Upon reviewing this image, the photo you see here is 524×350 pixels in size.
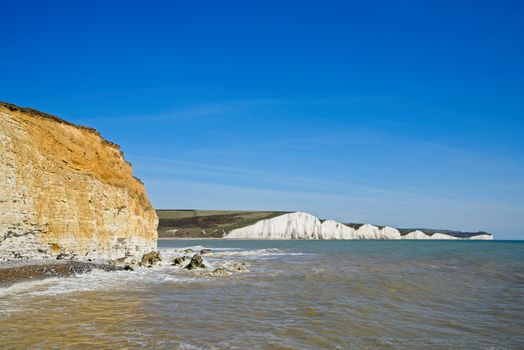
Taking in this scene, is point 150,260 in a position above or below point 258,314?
above

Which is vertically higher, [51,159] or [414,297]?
[51,159]

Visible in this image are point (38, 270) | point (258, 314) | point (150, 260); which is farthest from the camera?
point (150, 260)

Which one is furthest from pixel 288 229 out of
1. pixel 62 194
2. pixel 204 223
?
pixel 62 194

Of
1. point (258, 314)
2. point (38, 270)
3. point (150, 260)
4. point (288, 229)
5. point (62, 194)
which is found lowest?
point (258, 314)

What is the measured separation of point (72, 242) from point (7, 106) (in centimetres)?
737

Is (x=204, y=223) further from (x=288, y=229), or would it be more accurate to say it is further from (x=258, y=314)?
(x=258, y=314)

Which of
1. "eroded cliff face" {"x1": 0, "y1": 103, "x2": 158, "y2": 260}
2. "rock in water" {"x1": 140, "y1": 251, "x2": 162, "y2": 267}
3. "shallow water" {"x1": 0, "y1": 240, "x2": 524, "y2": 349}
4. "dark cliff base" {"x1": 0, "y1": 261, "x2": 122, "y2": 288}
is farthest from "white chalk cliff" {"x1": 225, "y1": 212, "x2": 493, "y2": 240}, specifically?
"shallow water" {"x1": 0, "y1": 240, "x2": 524, "y2": 349}

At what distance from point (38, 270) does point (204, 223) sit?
4110 inches

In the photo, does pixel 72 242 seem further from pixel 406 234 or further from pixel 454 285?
pixel 406 234

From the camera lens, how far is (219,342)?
774 centimetres

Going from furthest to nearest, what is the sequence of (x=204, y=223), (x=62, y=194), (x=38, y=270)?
(x=204, y=223) → (x=62, y=194) → (x=38, y=270)

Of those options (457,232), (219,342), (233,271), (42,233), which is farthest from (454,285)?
(457,232)

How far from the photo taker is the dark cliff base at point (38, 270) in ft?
45.7

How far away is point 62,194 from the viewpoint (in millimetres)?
20469
